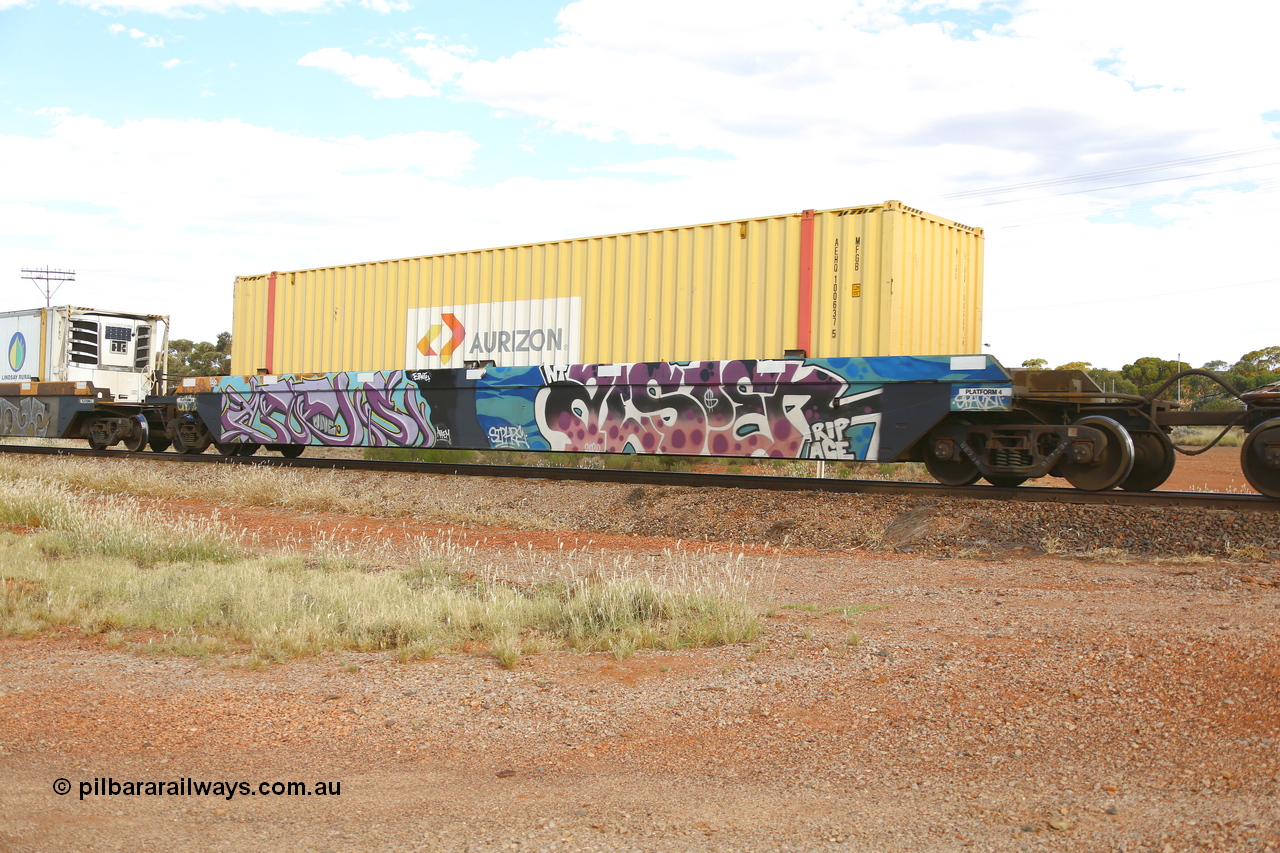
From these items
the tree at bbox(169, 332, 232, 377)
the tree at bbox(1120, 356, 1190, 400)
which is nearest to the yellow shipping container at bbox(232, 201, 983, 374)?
the tree at bbox(1120, 356, 1190, 400)

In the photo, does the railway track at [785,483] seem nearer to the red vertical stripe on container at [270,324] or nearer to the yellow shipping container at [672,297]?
the yellow shipping container at [672,297]

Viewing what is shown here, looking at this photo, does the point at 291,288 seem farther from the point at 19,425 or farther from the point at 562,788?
the point at 562,788

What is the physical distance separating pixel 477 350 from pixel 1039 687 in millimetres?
11483

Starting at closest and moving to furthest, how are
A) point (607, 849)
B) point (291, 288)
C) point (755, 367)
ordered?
point (607, 849)
point (755, 367)
point (291, 288)

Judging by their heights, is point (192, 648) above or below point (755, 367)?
below

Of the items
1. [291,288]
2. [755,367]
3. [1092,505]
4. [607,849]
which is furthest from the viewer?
[291,288]

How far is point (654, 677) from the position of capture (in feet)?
17.3

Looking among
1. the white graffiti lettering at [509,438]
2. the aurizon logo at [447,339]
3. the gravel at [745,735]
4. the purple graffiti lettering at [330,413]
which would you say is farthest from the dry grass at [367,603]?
the aurizon logo at [447,339]

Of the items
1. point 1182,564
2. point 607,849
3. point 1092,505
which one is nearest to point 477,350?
point 1092,505

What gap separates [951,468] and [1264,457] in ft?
10.3

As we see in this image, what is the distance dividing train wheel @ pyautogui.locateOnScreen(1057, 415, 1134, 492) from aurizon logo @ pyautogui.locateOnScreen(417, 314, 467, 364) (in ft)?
29.6

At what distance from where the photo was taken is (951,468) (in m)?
11.4

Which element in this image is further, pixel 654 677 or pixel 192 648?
pixel 192 648

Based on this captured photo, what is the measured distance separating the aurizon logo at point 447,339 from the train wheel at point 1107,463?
9031mm
